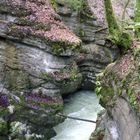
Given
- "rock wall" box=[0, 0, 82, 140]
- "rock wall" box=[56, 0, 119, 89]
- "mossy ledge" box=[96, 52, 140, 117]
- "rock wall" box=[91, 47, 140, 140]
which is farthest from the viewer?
"rock wall" box=[56, 0, 119, 89]

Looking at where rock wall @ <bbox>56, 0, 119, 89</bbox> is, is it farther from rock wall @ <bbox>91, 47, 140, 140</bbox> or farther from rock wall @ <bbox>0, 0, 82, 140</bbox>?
rock wall @ <bbox>91, 47, 140, 140</bbox>

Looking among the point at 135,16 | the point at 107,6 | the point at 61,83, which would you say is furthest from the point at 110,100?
the point at 135,16

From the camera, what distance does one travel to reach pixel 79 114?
17.0m

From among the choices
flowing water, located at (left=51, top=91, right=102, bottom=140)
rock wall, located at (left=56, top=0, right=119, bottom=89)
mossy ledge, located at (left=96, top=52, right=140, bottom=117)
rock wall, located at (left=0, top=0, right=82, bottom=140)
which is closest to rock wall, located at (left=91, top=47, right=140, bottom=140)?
mossy ledge, located at (left=96, top=52, right=140, bottom=117)

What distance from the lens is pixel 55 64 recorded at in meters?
14.5

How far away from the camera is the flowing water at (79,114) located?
49.8 feet

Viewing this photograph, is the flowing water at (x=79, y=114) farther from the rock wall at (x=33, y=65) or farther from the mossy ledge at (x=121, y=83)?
the mossy ledge at (x=121, y=83)

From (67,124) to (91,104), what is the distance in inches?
102

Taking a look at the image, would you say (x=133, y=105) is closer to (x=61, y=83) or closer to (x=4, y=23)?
(x=61, y=83)

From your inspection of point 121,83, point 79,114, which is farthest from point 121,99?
point 79,114

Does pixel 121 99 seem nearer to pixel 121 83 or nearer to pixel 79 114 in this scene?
pixel 121 83

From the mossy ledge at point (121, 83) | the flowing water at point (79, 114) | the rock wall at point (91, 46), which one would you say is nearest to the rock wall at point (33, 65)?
the flowing water at point (79, 114)

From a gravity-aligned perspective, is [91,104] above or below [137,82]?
below

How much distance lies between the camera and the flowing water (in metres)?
15.2
